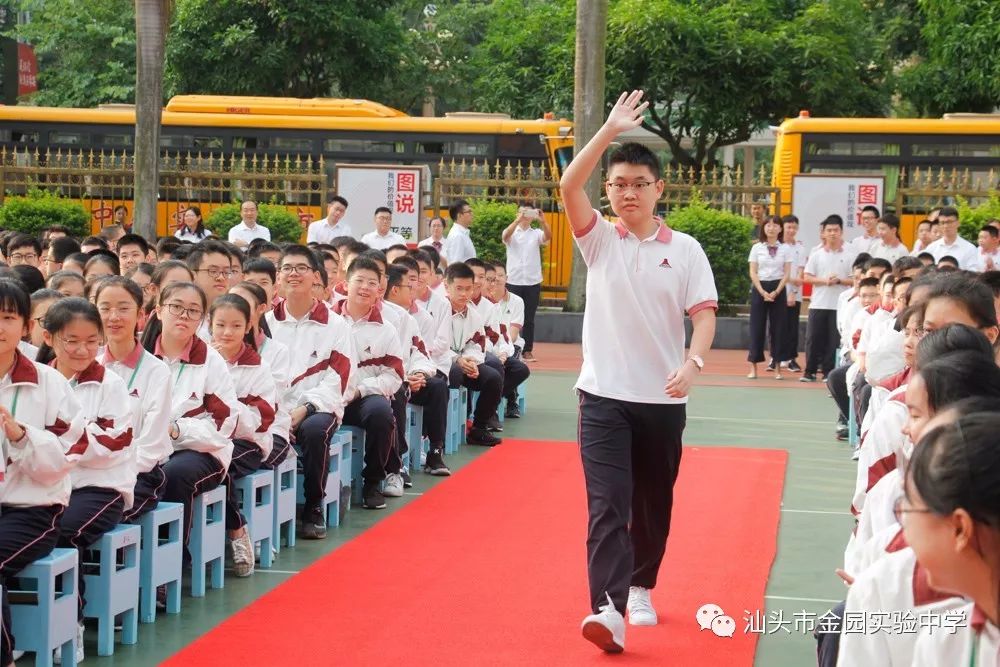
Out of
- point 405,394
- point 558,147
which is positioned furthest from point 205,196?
point 405,394

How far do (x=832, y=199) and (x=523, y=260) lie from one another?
4043mm

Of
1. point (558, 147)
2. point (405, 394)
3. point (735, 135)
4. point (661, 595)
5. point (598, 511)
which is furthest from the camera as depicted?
point (735, 135)

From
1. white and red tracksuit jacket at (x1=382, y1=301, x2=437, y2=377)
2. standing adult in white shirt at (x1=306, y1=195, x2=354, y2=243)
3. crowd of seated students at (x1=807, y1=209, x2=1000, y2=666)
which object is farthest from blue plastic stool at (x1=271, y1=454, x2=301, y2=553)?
standing adult in white shirt at (x1=306, y1=195, x2=354, y2=243)

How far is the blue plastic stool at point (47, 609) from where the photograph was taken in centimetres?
448

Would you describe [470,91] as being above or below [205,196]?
above

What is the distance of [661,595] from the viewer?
19.1 ft

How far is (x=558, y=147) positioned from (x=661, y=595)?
13370 millimetres

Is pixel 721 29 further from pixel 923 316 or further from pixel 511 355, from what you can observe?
pixel 923 316

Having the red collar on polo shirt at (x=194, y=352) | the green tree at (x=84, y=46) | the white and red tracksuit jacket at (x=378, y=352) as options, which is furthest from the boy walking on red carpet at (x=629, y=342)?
the green tree at (x=84, y=46)

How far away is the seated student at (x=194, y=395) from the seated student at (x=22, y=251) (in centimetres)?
318

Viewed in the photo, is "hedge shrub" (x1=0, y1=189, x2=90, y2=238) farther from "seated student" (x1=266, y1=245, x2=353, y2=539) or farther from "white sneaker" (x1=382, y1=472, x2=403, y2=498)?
"seated student" (x1=266, y1=245, x2=353, y2=539)

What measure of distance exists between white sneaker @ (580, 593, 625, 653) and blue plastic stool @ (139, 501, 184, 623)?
64.3 inches

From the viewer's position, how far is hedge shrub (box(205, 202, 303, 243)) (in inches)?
677

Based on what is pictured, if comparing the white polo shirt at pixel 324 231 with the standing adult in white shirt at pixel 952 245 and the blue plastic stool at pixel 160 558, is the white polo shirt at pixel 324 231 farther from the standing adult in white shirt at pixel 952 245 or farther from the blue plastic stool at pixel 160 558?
the blue plastic stool at pixel 160 558
